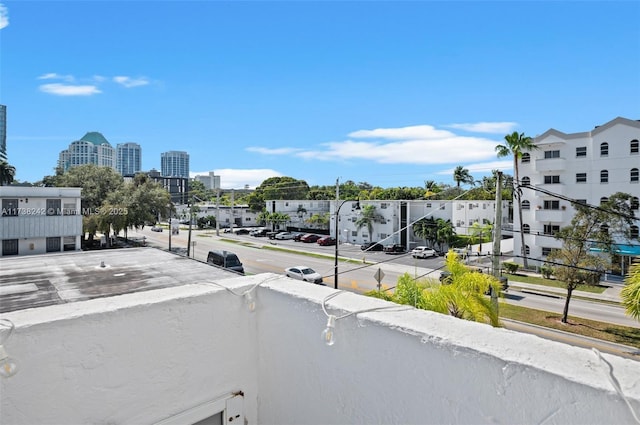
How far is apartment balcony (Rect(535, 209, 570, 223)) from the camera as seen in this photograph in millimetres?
28938

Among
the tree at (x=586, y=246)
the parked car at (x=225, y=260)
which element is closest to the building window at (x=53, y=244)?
the parked car at (x=225, y=260)

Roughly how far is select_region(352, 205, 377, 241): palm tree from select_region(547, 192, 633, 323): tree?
23.5 m

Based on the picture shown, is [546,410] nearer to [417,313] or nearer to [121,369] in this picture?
[417,313]

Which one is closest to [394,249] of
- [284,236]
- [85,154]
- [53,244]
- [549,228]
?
[549,228]


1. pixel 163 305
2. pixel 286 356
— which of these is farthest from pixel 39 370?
pixel 286 356

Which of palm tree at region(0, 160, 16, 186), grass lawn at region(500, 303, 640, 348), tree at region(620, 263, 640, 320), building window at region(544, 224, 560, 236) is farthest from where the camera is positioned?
palm tree at region(0, 160, 16, 186)

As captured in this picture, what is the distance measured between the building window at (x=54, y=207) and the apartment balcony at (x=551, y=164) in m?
38.2

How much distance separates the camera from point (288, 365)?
2.51 metres

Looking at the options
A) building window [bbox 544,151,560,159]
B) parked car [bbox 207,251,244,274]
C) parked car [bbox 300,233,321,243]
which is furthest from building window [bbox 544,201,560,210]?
parked car [bbox 300,233,321,243]

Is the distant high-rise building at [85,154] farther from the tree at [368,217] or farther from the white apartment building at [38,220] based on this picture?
the tree at [368,217]

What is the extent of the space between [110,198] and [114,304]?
134 feet

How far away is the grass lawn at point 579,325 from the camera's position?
50.5 ft

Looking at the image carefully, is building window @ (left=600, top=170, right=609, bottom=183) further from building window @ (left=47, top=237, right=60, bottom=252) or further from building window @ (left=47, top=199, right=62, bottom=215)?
building window @ (left=47, top=199, right=62, bottom=215)

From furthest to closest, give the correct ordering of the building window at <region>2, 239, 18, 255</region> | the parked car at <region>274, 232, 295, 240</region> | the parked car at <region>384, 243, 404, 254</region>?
the parked car at <region>274, 232, 295, 240</region>, the parked car at <region>384, 243, 404, 254</region>, the building window at <region>2, 239, 18, 255</region>
